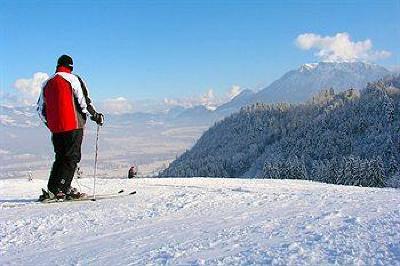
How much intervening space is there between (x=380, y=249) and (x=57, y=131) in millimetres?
6031

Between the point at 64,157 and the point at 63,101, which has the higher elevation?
the point at 63,101

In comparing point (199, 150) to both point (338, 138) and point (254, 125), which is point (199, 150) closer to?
point (254, 125)

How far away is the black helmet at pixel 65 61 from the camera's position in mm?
8664

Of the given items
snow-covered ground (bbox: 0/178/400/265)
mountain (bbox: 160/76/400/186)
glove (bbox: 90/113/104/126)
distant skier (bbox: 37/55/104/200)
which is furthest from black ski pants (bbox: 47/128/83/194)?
mountain (bbox: 160/76/400/186)

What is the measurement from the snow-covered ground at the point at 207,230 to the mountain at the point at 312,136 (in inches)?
4210

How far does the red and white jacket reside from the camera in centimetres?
852

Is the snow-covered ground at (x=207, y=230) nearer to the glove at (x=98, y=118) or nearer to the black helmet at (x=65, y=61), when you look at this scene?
the glove at (x=98, y=118)

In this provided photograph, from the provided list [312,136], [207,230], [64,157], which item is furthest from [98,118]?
[312,136]

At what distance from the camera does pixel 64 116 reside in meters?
8.54

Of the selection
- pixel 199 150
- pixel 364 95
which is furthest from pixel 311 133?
pixel 199 150

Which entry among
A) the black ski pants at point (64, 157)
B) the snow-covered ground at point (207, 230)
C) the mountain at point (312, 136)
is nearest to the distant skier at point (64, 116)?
the black ski pants at point (64, 157)

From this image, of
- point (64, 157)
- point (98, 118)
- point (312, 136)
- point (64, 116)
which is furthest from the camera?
point (312, 136)

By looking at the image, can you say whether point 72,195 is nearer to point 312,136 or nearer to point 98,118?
point 98,118

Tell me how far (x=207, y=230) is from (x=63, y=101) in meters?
4.10
